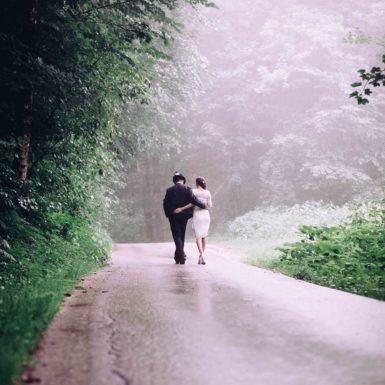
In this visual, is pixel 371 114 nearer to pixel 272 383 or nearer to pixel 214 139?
pixel 214 139

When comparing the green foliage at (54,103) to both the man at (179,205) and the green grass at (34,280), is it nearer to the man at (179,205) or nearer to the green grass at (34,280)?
the green grass at (34,280)

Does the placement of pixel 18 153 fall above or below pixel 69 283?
above

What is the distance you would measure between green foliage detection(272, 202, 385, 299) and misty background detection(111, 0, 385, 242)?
11.9 metres

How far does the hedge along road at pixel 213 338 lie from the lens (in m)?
3.37

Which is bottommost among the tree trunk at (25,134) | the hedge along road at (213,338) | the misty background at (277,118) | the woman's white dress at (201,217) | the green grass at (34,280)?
the hedge along road at (213,338)

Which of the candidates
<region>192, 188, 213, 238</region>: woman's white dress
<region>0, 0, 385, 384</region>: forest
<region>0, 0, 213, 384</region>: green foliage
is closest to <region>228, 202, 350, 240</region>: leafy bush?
<region>0, 0, 385, 384</region>: forest

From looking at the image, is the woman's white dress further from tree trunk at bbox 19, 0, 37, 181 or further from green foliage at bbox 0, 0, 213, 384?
tree trunk at bbox 19, 0, 37, 181

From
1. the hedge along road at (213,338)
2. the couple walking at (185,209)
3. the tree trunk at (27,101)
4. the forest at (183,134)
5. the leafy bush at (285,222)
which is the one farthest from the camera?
the leafy bush at (285,222)

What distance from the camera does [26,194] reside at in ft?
25.5

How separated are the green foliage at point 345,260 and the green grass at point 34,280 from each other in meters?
4.26

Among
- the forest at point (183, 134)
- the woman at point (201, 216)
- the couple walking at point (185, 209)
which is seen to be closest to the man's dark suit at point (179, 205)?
the couple walking at point (185, 209)

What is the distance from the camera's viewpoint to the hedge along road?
3.37m

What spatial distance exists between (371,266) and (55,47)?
6.84 metres

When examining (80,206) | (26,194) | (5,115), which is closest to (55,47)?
(5,115)
